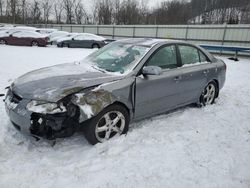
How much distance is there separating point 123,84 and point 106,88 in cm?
31

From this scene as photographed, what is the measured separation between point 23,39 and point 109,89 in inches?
692

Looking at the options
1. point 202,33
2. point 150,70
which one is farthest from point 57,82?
point 202,33

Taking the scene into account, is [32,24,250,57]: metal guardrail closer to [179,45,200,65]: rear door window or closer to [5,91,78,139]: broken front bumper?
[179,45,200,65]: rear door window

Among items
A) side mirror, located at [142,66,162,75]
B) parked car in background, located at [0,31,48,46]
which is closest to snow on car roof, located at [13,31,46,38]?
parked car in background, located at [0,31,48,46]

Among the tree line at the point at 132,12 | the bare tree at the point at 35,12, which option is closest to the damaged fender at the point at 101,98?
the tree line at the point at 132,12

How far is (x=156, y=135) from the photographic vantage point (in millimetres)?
3805

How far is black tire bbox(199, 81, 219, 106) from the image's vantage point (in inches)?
205

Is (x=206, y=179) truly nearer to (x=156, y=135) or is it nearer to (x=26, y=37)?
(x=156, y=135)

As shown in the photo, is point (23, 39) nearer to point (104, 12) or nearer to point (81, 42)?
point (81, 42)

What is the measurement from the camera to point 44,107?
297cm

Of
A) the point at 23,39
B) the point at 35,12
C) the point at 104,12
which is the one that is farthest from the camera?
the point at 35,12

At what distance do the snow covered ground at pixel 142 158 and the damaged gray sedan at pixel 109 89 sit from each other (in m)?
0.29

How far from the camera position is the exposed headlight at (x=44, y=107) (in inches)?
116

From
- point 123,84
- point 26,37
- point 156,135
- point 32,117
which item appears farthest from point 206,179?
point 26,37
